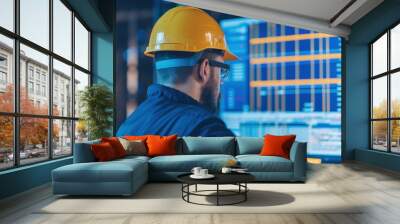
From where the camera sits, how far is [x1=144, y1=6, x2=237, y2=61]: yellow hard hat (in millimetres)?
8719

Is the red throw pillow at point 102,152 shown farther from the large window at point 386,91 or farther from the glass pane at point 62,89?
the large window at point 386,91

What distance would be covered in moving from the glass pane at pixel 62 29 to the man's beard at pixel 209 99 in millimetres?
3094

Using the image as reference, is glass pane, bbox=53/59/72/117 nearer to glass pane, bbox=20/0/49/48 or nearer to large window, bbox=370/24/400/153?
glass pane, bbox=20/0/49/48

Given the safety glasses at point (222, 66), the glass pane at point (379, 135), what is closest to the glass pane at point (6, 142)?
the safety glasses at point (222, 66)

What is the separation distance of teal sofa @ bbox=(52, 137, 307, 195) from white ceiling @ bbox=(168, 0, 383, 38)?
3.29m

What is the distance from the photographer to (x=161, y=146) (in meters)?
6.60

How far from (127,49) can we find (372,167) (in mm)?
6220

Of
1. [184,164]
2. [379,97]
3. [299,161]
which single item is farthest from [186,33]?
[379,97]

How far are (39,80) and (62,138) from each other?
141 cm

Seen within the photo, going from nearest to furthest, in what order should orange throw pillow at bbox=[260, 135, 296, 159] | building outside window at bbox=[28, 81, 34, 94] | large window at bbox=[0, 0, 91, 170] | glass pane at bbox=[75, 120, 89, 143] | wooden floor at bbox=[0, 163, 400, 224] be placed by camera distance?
wooden floor at bbox=[0, 163, 400, 224], large window at bbox=[0, 0, 91, 170], building outside window at bbox=[28, 81, 34, 94], orange throw pillow at bbox=[260, 135, 296, 159], glass pane at bbox=[75, 120, 89, 143]

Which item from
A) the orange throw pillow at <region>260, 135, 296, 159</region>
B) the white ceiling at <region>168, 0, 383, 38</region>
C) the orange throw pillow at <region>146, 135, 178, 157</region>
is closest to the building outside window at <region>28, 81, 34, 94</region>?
the orange throw pillow at <region>146, 135, 178, 157</region>

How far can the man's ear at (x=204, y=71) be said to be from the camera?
28.8 feet

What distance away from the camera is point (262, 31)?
903cm

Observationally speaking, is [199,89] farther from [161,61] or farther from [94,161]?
[94,161]
